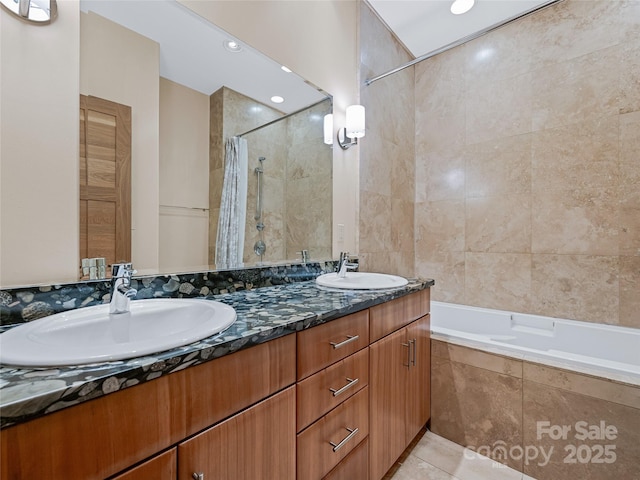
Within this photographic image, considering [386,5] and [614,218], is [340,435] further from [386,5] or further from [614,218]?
[386,5]

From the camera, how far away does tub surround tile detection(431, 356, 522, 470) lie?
1.49m

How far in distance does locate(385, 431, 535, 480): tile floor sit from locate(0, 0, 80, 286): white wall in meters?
1.68

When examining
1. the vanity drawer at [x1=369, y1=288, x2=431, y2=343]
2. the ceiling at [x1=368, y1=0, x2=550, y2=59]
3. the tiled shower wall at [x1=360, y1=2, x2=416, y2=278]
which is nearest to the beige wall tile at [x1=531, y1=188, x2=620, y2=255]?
the tiled shower wall at [x1=360, y1=2, x2=416, y2=278]

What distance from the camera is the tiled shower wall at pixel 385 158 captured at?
82.4 inches

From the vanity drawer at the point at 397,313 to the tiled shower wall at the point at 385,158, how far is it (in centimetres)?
55

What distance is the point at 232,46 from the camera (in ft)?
4.29

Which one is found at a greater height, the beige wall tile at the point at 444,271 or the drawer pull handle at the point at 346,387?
the beige wall tile at the point at 444,271

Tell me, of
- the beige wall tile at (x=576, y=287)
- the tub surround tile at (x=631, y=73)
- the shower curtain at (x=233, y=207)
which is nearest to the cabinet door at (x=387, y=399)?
the shower curtain at (x=233, y=207)

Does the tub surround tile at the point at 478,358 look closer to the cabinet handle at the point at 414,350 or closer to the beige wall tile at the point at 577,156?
the cabinet handle at the point at 414,350

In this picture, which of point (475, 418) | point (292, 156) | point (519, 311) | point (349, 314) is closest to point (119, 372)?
point (349, 314)

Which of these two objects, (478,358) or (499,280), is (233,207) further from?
(499,280)

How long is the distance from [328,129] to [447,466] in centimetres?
198

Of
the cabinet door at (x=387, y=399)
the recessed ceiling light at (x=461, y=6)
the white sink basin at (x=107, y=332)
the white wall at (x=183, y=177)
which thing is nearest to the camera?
the white sink basin at (x=107, y=332)

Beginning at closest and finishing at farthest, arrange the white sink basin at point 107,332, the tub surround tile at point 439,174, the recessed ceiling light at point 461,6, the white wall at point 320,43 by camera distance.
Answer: the white sink basin at point 107,332, the white wall at point 320,43, the recessed ceiling light at point 461,6, the tub surround tile at point 439,174
